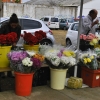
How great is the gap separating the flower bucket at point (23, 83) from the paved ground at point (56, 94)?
0.09 m

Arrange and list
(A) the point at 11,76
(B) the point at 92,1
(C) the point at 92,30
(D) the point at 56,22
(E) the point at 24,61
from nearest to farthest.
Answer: (E) the point at 24,61 → (A) the point at 11,76 → (C) the point at 92,30 → (D) the point at 56,22 → (B) the point at 92,1

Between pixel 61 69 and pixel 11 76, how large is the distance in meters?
1.67

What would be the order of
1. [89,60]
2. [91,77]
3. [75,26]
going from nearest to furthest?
1. [89,60]
2. [91,77]
3. [75,26]

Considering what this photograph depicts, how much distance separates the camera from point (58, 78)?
527 cm

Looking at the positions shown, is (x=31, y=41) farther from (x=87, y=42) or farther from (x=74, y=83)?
(x=87, y=42)

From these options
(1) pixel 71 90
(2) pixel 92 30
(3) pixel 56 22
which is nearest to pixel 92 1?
(3) pixel 56 22

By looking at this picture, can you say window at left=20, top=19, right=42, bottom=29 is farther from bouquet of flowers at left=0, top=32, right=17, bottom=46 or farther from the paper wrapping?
the paper wrapping

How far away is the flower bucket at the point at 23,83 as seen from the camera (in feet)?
15.6

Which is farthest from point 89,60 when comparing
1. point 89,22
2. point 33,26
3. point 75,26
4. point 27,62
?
point 75,26

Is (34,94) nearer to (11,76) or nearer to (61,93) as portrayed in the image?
(61,93)

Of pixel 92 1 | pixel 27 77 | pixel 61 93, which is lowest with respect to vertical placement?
pixel 61 93

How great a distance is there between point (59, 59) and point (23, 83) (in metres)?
0.89

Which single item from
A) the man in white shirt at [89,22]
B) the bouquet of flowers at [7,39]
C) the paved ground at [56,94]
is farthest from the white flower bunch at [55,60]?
the man in white shirt at [89,22]

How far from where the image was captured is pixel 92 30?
7.48m
